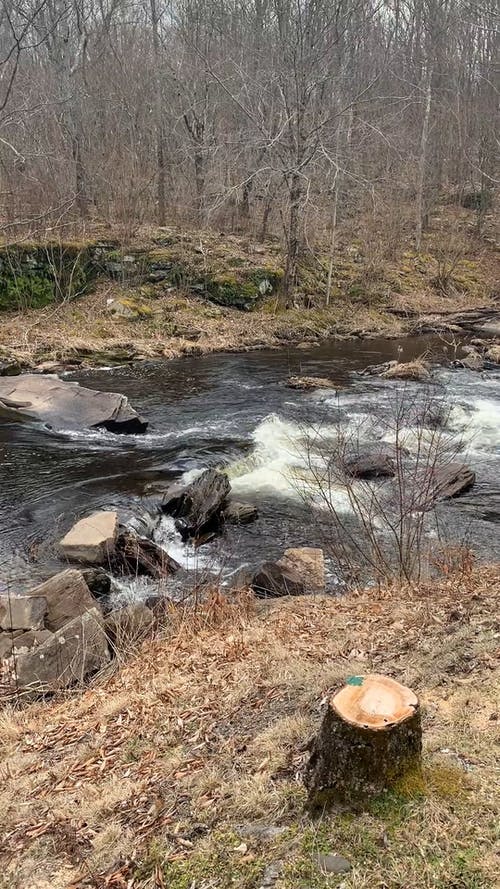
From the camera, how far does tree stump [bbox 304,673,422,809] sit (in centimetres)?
248

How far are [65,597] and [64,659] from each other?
1149 mm

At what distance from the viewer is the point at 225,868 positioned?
8.19 feet

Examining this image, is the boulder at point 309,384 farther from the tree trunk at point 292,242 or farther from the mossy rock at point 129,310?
the tree trunk at point 292,242

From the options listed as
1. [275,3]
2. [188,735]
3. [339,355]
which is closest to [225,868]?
[188,735]

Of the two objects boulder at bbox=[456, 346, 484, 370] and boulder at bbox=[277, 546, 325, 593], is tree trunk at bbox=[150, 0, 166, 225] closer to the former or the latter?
boulder at bbox=[456, 346, 484, 370]

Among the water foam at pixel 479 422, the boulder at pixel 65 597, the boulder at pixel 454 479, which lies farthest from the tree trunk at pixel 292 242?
the boulder at pixel 65 597

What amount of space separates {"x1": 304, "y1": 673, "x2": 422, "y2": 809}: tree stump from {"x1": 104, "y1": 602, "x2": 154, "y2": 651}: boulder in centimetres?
306

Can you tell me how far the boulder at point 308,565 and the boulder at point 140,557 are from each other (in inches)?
52.5

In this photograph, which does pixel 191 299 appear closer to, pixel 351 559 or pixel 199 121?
pixel 199 121

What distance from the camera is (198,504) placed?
27.9ft

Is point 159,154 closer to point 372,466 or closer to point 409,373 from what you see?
point 409,373

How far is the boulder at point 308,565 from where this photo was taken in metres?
6.80

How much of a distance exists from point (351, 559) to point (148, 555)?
7.73ft

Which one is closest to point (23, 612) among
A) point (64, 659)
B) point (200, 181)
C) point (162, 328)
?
point (64, 659)
